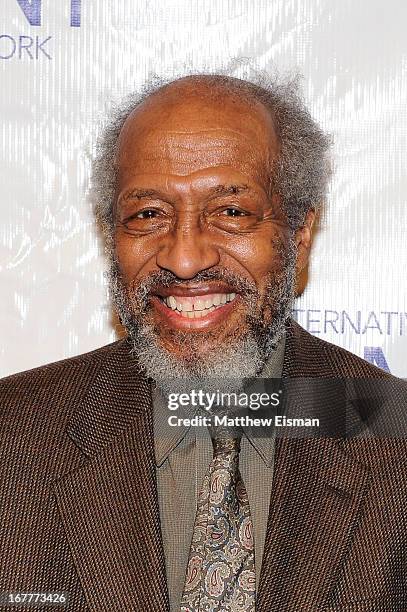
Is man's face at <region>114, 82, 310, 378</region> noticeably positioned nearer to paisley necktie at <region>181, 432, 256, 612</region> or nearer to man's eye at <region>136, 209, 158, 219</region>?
man's eye at <region>136, 209, 158, 219</region>

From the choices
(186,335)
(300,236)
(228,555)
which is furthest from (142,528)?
(300,236)

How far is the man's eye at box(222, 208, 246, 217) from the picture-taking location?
6.51 ft

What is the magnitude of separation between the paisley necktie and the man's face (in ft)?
0.90

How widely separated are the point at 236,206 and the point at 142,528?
0.65 metres

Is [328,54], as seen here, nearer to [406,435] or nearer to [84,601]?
[406,435]

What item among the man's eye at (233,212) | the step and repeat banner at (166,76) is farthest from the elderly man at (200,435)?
the step and repeat banner at (166,76)

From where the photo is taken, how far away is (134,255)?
2012 millimetres

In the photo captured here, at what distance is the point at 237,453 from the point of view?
1.89 m

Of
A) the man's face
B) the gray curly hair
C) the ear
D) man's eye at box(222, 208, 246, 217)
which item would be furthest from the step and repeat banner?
man's eye at box(222, 208, 246, 217)

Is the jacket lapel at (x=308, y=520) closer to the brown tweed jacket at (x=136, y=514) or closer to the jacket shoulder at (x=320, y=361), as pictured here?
the brown tweed jacket at (x=136, y=514)

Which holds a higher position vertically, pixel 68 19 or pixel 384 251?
pixel 68 19

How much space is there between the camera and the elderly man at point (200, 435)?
5.84ft

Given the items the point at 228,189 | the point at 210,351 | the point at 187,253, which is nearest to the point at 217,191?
the point at 228,189

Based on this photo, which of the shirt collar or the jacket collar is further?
the shirt collar
